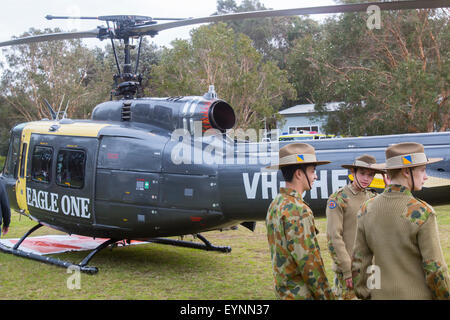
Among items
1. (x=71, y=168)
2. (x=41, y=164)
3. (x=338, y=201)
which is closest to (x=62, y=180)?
(x=71, y=168)

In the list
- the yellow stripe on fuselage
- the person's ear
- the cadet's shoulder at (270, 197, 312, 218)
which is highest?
the yellow stripe on fuselage

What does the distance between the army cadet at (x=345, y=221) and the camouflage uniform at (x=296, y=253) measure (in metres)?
1.30

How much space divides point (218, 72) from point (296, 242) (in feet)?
70.0

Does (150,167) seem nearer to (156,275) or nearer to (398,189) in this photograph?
(156,275)

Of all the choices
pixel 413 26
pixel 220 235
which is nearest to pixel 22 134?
pixel 220 235

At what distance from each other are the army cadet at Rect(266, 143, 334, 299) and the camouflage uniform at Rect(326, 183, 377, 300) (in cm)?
129

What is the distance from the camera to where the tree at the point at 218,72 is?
922 inches

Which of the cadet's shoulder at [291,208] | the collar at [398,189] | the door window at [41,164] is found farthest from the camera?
the door window at [41,164]

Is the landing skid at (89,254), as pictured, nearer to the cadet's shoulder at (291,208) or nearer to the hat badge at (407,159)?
the cadet's shoulder at (291,208)

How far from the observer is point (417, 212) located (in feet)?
9.13

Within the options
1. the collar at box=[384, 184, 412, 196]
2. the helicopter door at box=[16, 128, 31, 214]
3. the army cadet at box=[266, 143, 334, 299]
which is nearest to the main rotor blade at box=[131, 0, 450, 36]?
the collar at box=[384, 184, 412, 196]

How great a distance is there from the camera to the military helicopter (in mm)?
6289

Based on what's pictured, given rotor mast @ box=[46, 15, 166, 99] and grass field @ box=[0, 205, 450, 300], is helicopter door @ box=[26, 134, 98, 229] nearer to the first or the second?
grass field @ box=[0, 205, 450, 300]

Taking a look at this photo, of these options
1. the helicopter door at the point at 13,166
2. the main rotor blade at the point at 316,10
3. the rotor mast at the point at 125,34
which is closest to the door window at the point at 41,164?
the helicopter door at the point at 13,166
